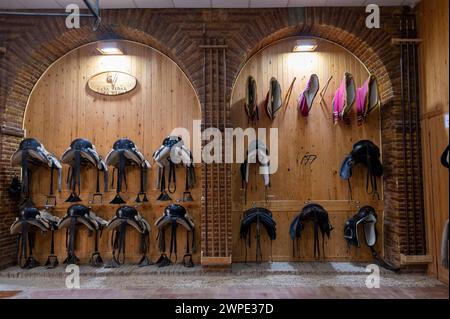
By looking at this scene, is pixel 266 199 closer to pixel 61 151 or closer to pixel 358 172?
pixel 358 172

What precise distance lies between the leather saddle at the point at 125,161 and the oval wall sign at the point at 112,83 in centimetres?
81

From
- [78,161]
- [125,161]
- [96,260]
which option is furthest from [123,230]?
[78,161]

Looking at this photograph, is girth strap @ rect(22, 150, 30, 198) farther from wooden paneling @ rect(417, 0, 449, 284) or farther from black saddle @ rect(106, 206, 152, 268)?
wooden paneling @ rect(417, 0, 449, 284)

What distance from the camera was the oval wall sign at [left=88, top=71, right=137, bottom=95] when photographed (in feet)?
16.3

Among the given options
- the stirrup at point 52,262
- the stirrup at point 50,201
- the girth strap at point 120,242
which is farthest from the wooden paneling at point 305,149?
the stirrup at point 50,201

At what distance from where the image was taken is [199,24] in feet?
15.2

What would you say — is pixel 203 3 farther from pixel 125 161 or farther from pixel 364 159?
pixel 364 159

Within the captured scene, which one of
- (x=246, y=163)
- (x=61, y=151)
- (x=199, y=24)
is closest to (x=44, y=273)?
(x=61, y=151)

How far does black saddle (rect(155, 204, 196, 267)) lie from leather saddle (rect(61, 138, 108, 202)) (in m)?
0.99

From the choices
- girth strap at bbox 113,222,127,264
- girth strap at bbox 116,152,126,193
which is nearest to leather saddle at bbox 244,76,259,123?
girth strap at bbox 116,152,126,193

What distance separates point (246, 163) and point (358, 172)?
1648 mm

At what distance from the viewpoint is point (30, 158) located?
4.61 metres

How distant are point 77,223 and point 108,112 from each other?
64.1 inches
